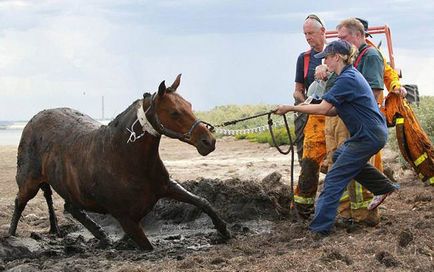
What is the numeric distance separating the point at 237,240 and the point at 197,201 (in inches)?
23.4

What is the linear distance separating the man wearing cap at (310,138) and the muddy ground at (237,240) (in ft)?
1.12

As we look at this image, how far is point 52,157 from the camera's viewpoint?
31.8 ft

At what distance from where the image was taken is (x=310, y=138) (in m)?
9.52

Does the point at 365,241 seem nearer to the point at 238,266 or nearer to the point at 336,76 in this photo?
the point at 238,266

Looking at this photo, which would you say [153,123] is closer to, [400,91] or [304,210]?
[304,210]

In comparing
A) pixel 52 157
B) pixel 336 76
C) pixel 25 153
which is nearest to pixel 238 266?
pixel 336 76

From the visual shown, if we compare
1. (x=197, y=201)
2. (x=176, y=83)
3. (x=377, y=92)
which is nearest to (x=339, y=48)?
(x=377, y=92)

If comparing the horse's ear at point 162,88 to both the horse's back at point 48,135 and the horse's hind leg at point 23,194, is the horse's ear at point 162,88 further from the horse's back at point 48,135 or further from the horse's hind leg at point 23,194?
the horse's hind leg at point 23,194

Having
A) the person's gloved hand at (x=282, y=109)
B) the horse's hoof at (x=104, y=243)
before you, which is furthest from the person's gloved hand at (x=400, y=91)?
the horse's hoof at (x=104, y=243)

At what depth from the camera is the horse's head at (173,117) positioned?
816 centimetres

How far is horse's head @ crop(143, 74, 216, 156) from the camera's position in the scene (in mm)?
8164

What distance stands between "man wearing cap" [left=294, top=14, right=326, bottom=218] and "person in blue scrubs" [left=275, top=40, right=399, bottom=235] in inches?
42.7

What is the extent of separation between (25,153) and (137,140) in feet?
7.53

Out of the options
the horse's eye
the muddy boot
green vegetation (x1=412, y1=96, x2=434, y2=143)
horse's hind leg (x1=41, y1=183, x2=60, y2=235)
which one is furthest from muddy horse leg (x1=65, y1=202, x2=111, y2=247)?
green vegetation (x1=412, y1=96, x2=434, y2=143)
